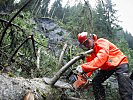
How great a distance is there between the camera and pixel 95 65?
380 cm

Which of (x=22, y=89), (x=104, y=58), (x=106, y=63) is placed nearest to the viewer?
(x=22, y=89)

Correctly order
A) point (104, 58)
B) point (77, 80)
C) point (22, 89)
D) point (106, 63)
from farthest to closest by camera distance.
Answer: point (106, 63) → point (77, 80) → point (104, 58) → point (22, 89)

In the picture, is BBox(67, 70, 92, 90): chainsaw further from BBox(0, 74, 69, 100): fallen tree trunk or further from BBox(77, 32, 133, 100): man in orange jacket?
BBox(0, 74, 69, 100): fallen tree trunk

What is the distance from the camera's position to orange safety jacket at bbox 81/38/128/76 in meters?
3.80

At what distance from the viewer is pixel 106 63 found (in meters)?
4.11

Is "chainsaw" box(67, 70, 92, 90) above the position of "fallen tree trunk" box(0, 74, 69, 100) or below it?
below

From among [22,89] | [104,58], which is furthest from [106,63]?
[22,89]

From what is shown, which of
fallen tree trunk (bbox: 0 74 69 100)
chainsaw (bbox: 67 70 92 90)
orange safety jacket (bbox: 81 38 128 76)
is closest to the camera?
fallen tree trunk (bbox: 0 74 69 100)

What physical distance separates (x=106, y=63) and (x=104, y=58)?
31 centimetres

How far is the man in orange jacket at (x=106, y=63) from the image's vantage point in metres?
3.81

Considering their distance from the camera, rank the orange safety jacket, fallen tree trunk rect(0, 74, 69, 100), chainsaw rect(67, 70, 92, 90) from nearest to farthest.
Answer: fallen tree trunk rect(0, 74, 69, 100) → the orange safety jacket → chainsaw rect(67, 70, 92, 90)

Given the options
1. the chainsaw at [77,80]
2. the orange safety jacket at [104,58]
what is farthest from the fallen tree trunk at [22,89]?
the orange safety jacket at [104,58]

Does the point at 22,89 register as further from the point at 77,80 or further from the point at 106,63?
the point at 106,63

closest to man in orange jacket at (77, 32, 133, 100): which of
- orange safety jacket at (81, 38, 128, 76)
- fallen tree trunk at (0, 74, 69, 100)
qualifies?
orange safety jacket at (81, 38, 128, 76)
